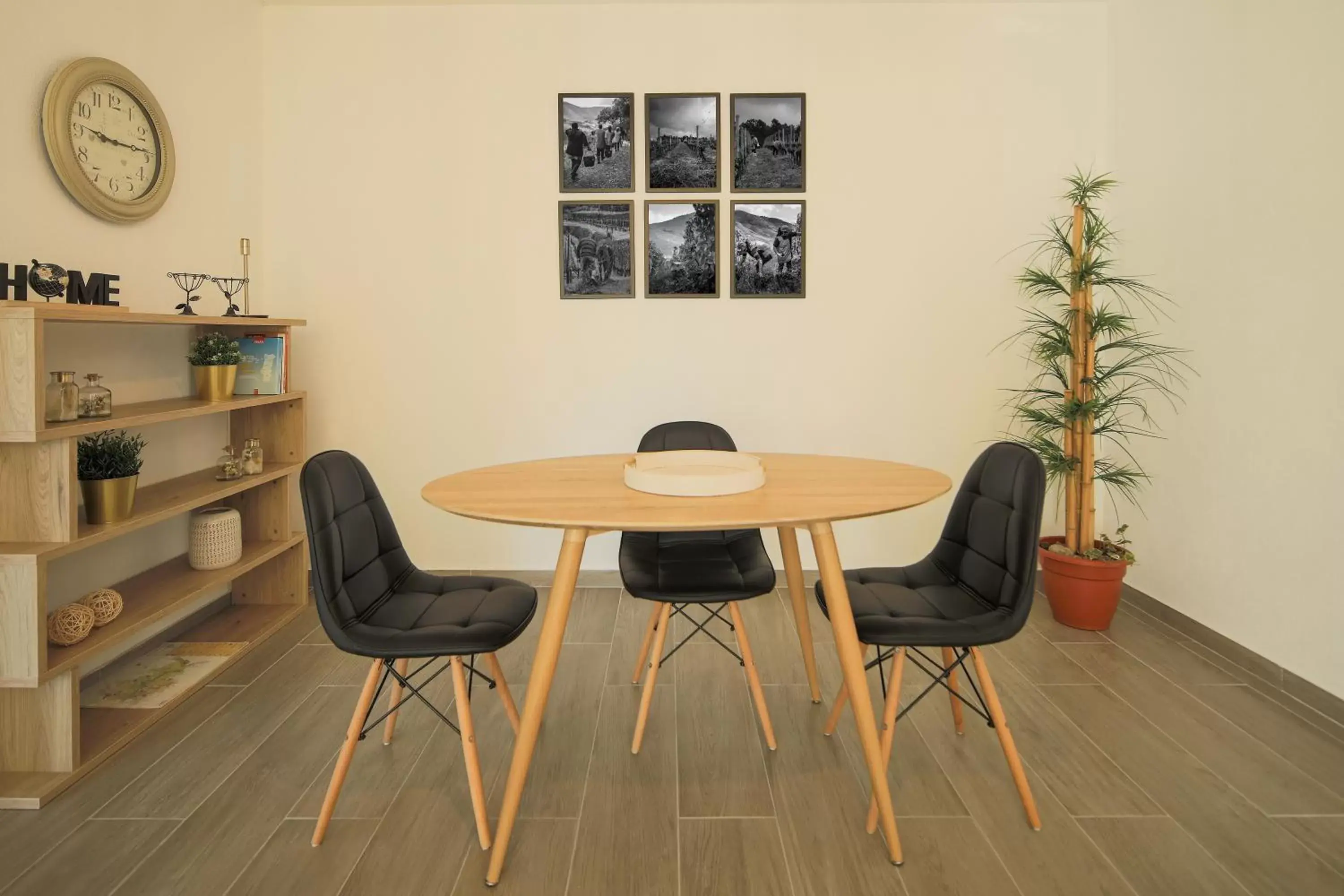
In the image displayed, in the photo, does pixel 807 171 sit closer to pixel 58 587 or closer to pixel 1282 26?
pixel 1282 26

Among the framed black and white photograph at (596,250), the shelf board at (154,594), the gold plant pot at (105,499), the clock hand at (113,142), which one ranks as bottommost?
the shelf board at (154,594)

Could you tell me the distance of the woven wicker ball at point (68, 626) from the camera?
84.3 inches

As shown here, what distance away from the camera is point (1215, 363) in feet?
9.63

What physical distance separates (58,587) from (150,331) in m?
0.99

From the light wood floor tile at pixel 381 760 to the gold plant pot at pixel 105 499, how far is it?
897 mm

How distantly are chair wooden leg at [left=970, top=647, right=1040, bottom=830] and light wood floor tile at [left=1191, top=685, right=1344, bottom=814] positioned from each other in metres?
0.85

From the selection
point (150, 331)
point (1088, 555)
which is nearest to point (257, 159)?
point (150, 331)

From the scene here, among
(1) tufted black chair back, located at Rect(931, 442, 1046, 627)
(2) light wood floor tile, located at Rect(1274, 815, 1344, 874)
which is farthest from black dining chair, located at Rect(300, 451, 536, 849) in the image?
(2) light wood floor tile, located at Rect(1274, 815, 1344, 874)

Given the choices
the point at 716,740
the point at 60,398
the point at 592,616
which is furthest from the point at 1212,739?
the point at 60,398

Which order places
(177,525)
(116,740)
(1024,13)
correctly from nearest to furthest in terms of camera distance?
(116,740) → (177,525) → (1024,13)

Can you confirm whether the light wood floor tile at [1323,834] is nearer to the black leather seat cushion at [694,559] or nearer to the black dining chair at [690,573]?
the black dining chair at [690,573]

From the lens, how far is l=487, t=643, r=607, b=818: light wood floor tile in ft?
6.46

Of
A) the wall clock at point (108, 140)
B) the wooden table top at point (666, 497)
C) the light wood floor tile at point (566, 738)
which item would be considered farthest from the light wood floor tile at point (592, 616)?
the wall clock at point (108, 140)

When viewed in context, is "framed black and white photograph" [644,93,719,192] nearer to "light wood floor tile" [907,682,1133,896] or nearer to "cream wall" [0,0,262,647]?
"cream wall" [0,0,262,647]
